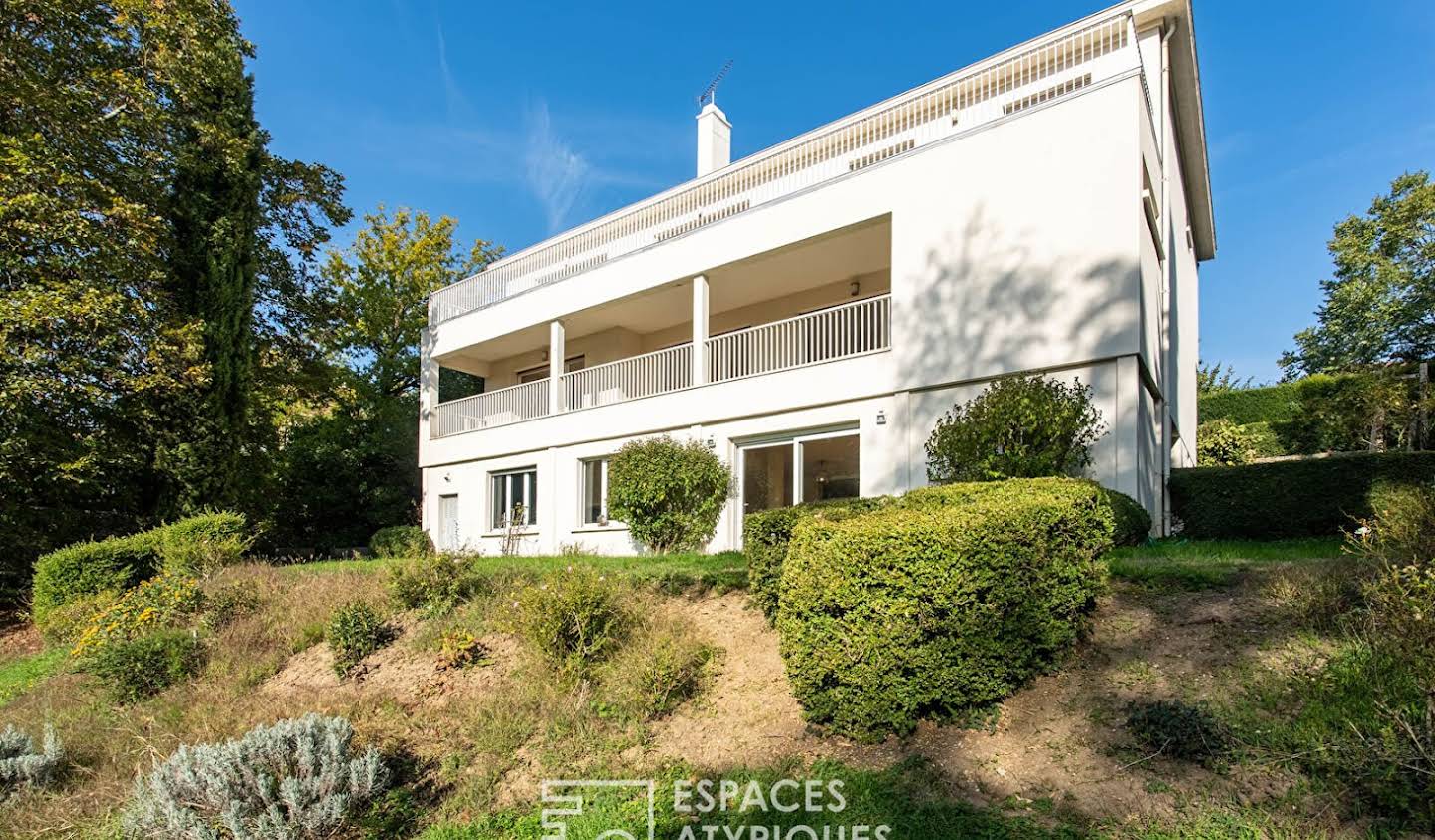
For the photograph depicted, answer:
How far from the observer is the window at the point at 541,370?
60.8 ft

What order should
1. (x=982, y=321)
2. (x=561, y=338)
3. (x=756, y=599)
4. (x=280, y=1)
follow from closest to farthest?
(x=756, y=599) → (x=982, y=321) → (x=280, y=1) → (x=561, y=338)

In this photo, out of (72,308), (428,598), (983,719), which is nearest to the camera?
(983,719)

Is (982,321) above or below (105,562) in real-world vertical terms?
above

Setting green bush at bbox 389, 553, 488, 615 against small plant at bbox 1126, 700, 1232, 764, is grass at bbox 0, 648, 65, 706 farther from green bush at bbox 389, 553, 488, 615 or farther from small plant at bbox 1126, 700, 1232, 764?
small plant at bbox 1126, 700, 1232, 764

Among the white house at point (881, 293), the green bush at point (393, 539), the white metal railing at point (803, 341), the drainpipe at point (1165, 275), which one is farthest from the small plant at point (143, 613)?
the drainpipe at point (1165, 275)

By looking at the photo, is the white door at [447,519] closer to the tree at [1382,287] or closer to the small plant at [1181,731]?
the small plant at [1181,731]

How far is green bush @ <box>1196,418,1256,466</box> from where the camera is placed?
17.6 m

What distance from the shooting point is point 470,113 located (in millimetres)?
16609

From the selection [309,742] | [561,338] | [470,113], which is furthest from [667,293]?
[309,742]

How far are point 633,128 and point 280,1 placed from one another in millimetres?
7835

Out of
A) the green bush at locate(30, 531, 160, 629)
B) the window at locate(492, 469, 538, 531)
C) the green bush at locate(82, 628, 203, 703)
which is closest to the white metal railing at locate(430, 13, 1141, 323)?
the window at locate(492, 469, 538, 531)

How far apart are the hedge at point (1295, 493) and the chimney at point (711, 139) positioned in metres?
13.0

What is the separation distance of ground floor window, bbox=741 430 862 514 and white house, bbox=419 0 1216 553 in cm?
4

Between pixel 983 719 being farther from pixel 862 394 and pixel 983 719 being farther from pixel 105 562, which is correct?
pixel 105 562
